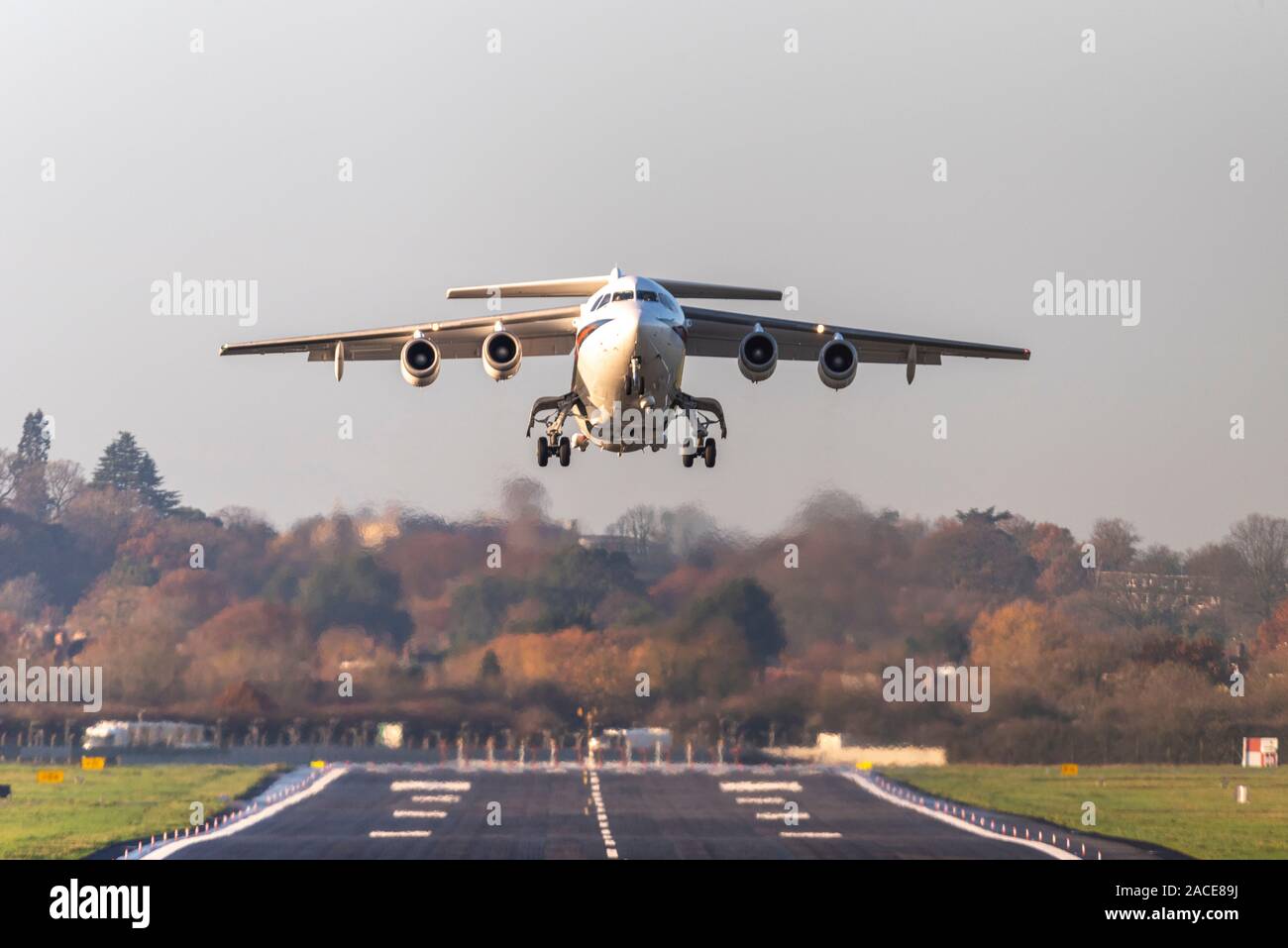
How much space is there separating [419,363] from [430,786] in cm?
2335

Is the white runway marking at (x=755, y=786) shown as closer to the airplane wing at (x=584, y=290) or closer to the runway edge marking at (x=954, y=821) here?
the runway edge marking at (x=954, y=821)

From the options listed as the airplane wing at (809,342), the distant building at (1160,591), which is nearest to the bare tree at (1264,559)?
the distant building at (1160,591)

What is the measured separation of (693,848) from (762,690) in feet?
19.6

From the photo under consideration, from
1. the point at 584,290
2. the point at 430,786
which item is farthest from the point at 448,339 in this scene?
the point at 430,786

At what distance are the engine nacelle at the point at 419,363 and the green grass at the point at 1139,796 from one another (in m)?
20.6

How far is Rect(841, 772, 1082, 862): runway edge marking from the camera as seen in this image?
4938cm

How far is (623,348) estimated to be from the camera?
125 ft

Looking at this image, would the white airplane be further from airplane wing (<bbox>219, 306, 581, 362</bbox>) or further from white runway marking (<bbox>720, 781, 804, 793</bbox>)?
white runway marking (<bbox>720, 781, 804, 793</bbox>)

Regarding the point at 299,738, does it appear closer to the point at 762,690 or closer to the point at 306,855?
the point at 306,855

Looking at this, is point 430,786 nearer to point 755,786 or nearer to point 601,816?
point 601,816

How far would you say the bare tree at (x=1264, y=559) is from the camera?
56469 mm

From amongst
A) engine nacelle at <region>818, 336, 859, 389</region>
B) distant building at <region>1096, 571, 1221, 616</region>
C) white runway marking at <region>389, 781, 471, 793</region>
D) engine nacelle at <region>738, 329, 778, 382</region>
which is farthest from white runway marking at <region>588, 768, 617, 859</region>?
distant building at <region>1096, 571, 1221, 616</region>

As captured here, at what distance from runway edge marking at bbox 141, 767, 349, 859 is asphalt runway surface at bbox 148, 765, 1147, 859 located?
0.69 ft
